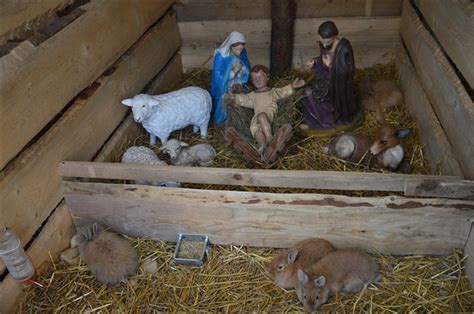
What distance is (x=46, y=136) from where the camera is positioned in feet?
7.61

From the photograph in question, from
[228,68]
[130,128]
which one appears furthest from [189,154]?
[228,68]

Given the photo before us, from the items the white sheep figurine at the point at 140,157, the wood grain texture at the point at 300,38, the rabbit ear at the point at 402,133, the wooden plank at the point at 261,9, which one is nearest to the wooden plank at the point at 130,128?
the white sheep figurine at the point at 140,157

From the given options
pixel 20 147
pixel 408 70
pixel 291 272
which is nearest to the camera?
pixel 20 147

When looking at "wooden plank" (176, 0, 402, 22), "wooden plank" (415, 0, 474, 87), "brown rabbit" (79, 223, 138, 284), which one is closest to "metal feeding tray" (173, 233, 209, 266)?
"brown rabbit" (79, 223, 138, 284)

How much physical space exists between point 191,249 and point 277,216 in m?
0.53

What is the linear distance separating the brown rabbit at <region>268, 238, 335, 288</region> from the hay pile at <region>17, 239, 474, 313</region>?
2.3 inches

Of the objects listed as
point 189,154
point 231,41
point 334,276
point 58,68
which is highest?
point 58,68

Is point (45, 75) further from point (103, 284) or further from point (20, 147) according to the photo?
point (103, 284)

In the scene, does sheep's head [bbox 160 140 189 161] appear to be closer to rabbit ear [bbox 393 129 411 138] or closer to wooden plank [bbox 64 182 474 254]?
wooden plank [bbox 64 182 474 254]

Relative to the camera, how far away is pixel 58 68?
7.72ft

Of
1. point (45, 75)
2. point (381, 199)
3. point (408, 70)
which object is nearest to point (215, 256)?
point (381, 199)

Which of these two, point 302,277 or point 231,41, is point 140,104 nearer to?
point 231,41

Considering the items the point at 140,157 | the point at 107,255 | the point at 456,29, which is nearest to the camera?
the point at 107,255

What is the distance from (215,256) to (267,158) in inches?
25.8
